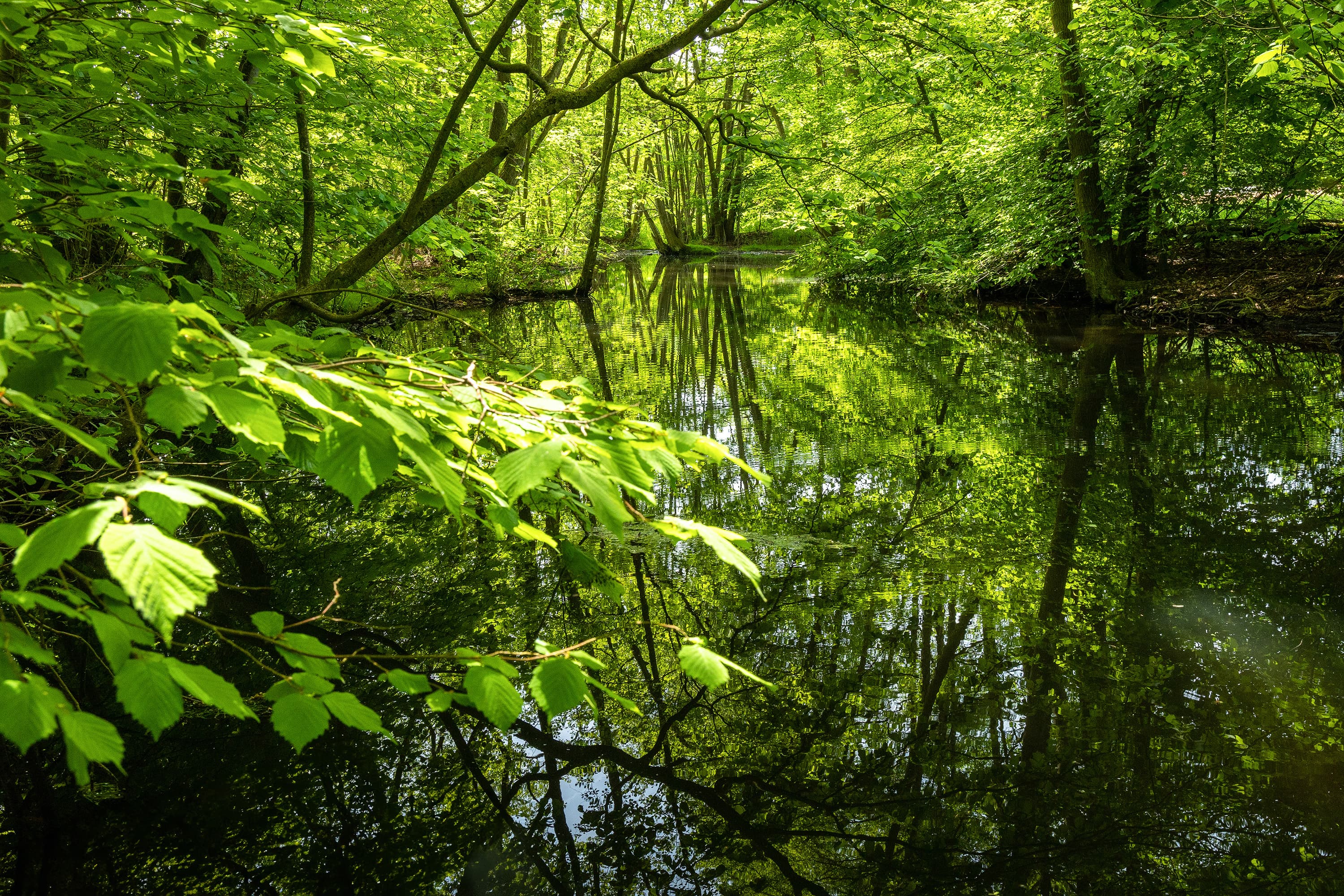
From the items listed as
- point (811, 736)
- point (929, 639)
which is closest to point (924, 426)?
point (929, 639)

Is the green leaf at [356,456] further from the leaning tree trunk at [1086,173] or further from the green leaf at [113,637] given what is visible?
the leaning tree trunk at [1086,173]

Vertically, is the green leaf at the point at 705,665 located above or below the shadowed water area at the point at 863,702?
above

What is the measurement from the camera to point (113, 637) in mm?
1260

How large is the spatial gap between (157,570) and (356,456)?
1.31ft

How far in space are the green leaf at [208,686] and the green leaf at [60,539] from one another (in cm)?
28

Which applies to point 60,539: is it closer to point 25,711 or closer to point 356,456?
point 25,711

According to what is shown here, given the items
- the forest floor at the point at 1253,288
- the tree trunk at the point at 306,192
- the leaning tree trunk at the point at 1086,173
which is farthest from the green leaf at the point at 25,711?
the leaning tree trunk at the point at 1086,173

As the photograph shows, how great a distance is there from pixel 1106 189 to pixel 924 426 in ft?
28.1

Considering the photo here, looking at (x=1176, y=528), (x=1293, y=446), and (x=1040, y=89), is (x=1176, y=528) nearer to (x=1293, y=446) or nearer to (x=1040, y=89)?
(x=1293, y=446)

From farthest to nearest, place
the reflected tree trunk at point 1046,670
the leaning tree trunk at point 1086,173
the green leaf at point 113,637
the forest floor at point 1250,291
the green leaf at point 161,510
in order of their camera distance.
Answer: the leaning tree trunk at point 1086,173, the forest floor at point 1250,291, the reflected tree trunk at point 1046,670, the green leaf at point 113,637, the green leaf at point 161,510

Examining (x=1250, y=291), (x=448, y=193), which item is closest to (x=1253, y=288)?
(x=1250, y=291)

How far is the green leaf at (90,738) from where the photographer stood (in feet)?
3.76

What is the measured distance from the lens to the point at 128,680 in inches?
46.9

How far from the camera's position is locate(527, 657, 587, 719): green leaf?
4.55 ft
